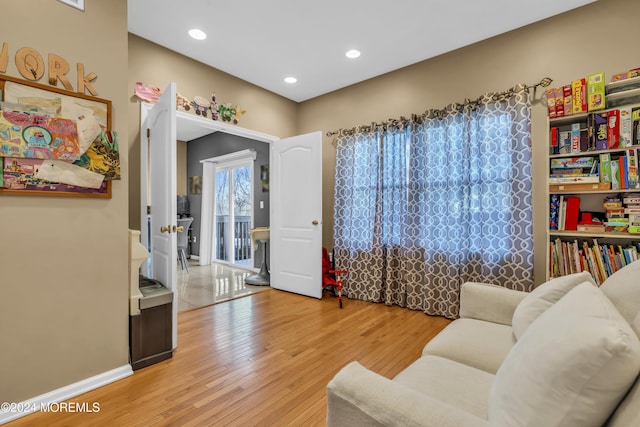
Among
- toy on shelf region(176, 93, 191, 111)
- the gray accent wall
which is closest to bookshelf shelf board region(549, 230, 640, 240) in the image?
toy on shelf region(176, 93, 191, 111)

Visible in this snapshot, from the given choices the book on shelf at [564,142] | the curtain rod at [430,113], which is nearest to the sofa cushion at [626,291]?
the book on shelf at [564,142]

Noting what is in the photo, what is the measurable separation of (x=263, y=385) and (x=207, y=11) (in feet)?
9.83

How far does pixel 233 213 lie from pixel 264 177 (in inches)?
56.5

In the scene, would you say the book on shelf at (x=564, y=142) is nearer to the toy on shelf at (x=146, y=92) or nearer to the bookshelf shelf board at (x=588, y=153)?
the bookshelf shelf board at (x=588, y=153)

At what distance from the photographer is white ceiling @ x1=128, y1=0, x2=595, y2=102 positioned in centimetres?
252

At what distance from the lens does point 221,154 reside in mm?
6078

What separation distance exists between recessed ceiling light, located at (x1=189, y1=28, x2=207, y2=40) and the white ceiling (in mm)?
46

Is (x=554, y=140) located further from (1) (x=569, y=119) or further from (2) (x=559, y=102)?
(2) (x=559, y=102)

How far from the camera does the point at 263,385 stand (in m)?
1.91

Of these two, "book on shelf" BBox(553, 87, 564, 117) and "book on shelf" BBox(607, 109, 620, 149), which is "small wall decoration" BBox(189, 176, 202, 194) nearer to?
"book on shelf" BBox(553, 87, 564, 117)

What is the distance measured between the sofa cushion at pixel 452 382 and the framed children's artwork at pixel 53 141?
2.09 metres

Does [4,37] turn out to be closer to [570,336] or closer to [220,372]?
[220,372]

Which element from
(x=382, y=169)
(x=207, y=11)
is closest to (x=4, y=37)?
(x=207, y=11)

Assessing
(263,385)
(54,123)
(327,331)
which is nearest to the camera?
(54,123)
